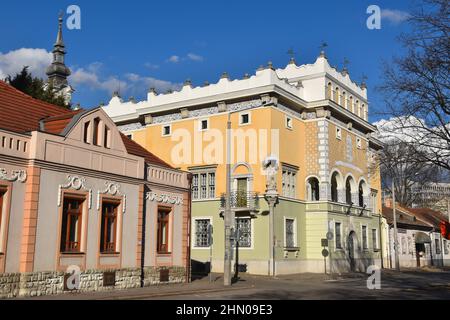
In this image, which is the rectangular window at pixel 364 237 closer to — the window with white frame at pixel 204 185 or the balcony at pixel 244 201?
the balcony at pixel 244 201

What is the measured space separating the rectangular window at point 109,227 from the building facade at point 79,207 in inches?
1.6

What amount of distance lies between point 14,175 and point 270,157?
2114 centimetres

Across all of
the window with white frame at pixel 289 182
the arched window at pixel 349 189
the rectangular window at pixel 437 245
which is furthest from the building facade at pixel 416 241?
the window with white frame at pixel 289 182

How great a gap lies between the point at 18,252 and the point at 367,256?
33.7 meters

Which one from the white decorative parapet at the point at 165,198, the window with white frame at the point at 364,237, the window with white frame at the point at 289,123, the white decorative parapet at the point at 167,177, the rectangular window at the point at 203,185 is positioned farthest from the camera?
the window with white frame at the point at 364,237

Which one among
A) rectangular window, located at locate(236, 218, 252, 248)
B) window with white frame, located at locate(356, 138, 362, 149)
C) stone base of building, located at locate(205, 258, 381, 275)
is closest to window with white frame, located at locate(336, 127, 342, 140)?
window with white frame, located at locate(356, 138, 362, 149)

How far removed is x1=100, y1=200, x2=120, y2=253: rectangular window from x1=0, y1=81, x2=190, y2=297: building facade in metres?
0.04

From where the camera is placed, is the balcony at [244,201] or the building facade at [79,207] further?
the balcony at [244,201]

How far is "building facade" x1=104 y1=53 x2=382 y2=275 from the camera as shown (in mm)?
35844

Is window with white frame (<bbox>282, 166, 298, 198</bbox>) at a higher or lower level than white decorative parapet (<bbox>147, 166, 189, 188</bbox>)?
higher

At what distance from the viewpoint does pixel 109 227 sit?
69.5 feet

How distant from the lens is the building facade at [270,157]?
35.8 metres

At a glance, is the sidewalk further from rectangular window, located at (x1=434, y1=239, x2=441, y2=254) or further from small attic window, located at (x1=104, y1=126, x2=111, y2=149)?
rectangular window, located at (x1=434, y1=239, x2=441, y2=254)

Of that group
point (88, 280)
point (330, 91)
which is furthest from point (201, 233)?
point (88, 280)
